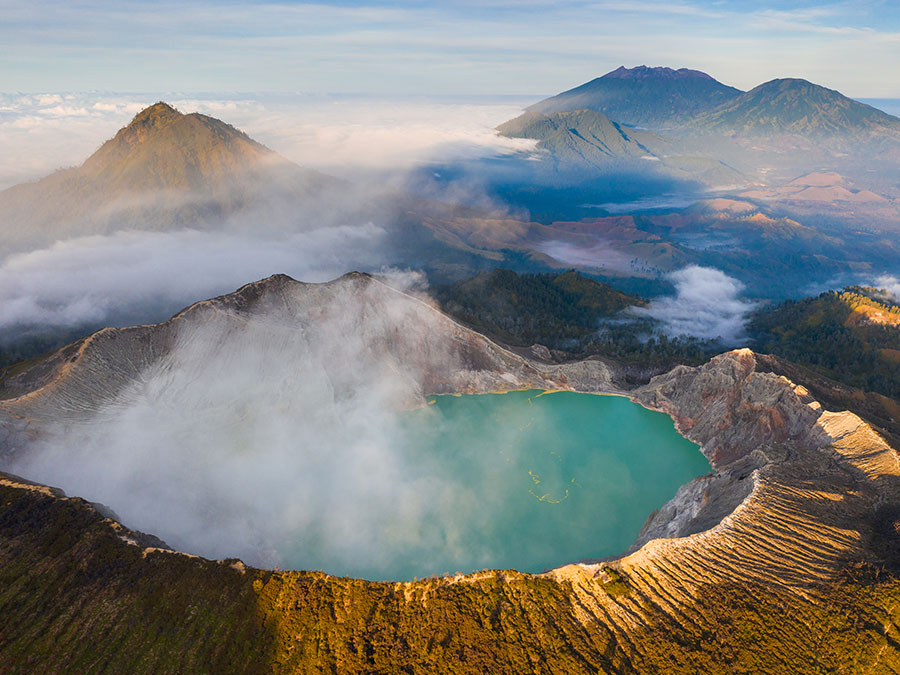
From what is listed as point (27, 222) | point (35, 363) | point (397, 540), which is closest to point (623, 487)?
point (397, 540)

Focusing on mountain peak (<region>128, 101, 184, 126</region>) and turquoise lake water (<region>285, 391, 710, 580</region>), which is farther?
mountain peak (<region>128, 101, 184, 126</region>)

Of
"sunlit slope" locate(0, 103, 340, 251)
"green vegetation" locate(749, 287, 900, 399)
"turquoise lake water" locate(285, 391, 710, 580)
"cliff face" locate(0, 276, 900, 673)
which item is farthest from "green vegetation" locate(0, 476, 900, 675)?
"sunlit slope" locate(0, 103, 340, 251)

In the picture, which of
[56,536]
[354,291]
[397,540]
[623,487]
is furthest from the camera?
[354,291]

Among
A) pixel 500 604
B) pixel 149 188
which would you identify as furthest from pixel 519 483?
pixel 149 188

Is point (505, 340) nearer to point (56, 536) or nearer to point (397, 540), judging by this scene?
point (397, 540)

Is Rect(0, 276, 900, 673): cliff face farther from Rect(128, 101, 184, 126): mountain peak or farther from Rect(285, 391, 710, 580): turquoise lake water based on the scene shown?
Rect(128, 101, 184, 126): mountain peak

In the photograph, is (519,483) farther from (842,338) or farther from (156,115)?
(156,115)
